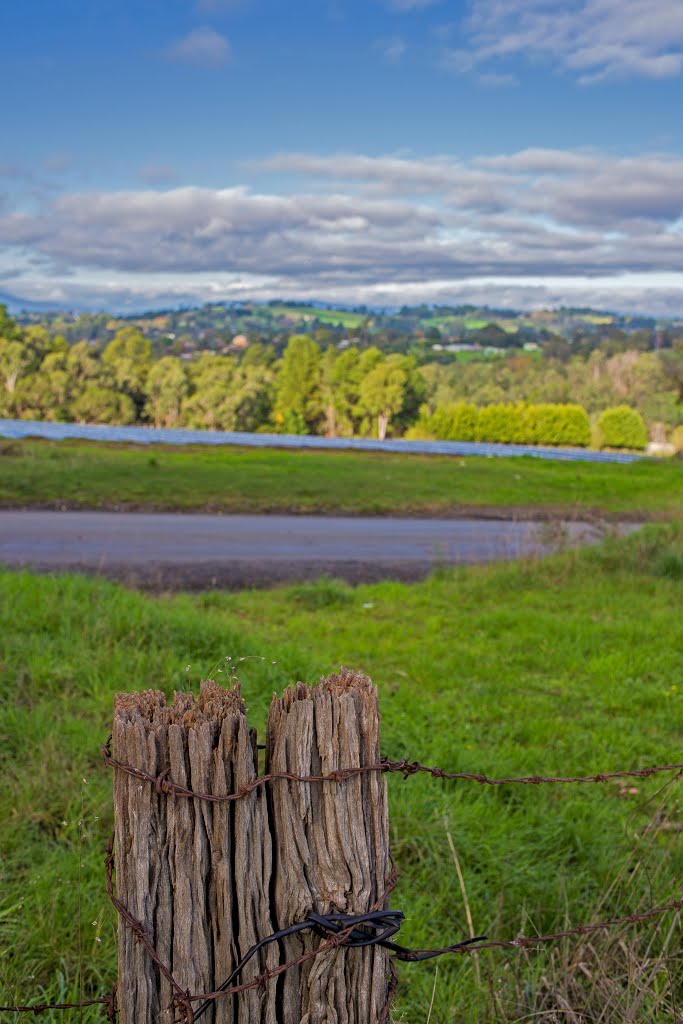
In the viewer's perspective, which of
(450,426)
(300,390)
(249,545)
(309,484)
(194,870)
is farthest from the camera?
(300,390)

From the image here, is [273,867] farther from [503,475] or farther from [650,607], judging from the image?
[503,475]

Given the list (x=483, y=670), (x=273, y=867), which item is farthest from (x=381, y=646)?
(x=273, y=867)

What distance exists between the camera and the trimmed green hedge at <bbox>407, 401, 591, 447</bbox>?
180ft

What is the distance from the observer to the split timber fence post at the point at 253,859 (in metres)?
1.72

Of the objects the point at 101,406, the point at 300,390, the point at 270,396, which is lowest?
the point at 101,406

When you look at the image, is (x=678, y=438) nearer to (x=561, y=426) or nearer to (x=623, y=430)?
(x=623, y=430)

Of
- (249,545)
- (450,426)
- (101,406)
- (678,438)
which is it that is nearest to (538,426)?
(450,426)

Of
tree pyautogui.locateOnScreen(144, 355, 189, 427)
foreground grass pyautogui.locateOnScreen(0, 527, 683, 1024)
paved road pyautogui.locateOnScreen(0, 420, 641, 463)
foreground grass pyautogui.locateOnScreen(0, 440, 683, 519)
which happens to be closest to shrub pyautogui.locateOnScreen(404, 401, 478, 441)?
paved road pyautogui.locateOnScreen(0, 420, 641, 463)

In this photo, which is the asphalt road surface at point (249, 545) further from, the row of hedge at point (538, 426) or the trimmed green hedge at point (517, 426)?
the trimmed green hedge at point (517, 426)

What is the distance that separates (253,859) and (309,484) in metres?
20.7

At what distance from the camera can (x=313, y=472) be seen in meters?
25.4

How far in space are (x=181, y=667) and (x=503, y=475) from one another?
2213 cm

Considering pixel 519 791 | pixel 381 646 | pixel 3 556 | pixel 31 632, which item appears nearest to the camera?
pixel 519 791

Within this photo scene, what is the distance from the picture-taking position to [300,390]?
62.1 m
